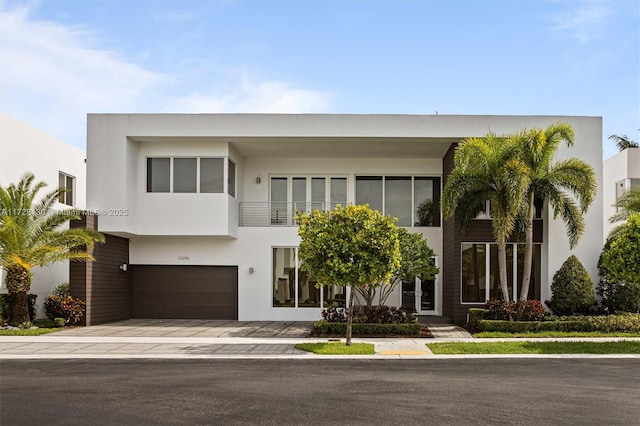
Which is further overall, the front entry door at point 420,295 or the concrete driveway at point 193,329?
the front entry door at point 420,295

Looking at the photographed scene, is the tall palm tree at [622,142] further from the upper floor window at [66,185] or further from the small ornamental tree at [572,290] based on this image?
the upper floor window at [66,185]

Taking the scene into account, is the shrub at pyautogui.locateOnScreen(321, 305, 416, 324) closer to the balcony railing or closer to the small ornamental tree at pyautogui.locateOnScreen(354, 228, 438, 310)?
the small ornamental tree at pyautogui.locateOnScreen(354, 228, 438, 310)

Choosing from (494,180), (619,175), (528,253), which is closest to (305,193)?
(494,180)

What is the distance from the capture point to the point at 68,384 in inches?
437

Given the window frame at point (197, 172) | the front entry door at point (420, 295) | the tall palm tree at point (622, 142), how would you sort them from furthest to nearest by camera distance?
the tall palm tree at point (622, 142)
the front entry door at point (420, 295)
the window frame at point (197, 172)

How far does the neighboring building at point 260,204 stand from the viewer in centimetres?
2116

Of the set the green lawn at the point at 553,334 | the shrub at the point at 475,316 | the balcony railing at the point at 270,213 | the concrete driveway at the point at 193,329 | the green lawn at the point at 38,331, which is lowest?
the concrete driveway at the point at 193,329

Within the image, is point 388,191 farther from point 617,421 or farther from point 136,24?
point 617,421

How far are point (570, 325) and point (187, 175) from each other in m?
12.4

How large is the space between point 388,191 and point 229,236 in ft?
19.8

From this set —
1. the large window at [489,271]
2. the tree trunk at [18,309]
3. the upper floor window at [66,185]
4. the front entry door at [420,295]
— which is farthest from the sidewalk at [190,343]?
the upper floor window at [66,185]

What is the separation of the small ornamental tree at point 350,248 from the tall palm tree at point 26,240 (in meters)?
7.19

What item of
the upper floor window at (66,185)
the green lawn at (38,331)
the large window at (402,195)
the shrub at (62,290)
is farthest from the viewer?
the upper floor window at (66,185)

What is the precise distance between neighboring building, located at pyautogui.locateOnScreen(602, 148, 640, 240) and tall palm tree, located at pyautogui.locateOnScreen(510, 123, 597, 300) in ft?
27.3
